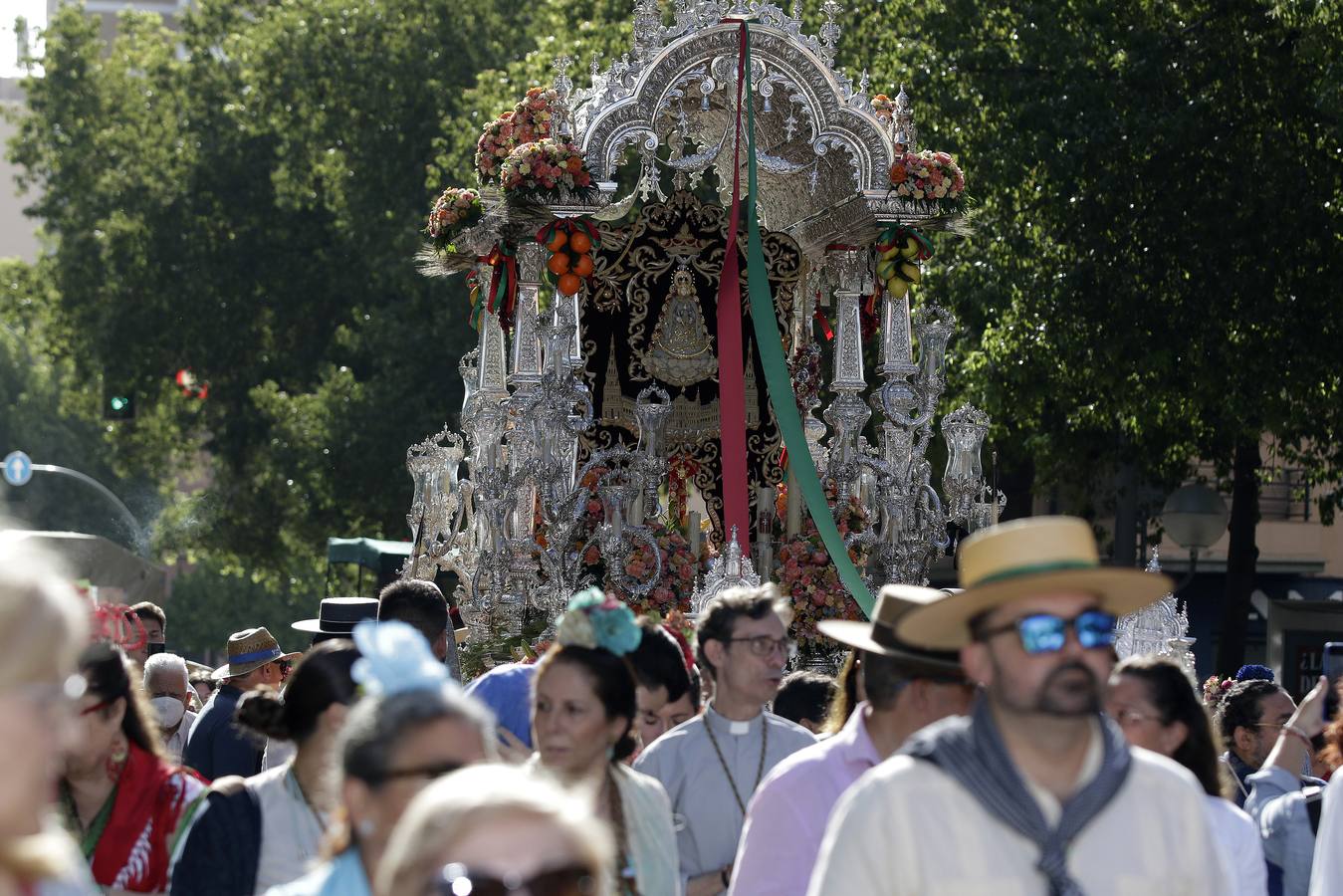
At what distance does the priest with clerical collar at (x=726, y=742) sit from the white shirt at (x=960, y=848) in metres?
2.69

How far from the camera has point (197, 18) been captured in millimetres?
40406

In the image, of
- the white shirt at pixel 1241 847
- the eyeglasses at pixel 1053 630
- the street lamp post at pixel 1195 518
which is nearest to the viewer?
the eyeglasses at pixel 1053 630

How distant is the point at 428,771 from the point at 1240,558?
69.0 feet

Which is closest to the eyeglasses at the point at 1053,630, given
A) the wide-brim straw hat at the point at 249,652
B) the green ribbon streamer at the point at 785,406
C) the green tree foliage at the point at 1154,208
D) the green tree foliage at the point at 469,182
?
the wide-brim straw hat at the point at 249,652

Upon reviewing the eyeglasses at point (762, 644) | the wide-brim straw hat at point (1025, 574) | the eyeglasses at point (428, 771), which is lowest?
the eyeglasses at point (428, 771)

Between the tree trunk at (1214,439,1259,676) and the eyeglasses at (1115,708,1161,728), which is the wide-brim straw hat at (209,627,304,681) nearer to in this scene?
the eyeglasses at (1115,708,1161,728)

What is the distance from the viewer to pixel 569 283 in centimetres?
1627

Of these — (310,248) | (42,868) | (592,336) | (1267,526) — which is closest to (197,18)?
(310,248)

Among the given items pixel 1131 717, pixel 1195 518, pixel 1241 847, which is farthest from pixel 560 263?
pixel 1241 847

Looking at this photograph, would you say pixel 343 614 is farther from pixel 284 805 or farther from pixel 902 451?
pixel 902 451

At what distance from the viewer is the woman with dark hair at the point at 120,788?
19.3ft

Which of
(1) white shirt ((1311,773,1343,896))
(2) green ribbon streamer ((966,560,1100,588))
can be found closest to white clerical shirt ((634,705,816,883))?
(1) white shirt ((1311,773,1343,896))

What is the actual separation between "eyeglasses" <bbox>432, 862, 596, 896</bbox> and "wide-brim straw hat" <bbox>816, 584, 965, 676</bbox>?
271 centimetres

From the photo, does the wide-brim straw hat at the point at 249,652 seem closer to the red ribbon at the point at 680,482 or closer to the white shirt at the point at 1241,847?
the white shirt at the point at 1241,847
